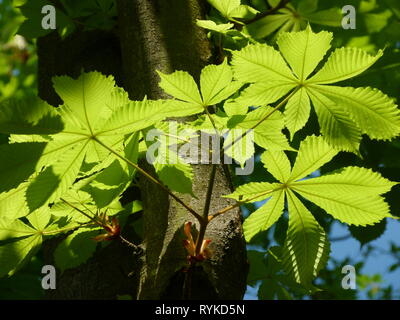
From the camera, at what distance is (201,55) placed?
1.17 meters

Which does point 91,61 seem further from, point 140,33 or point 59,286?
point 59,286

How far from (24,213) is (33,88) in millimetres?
1853

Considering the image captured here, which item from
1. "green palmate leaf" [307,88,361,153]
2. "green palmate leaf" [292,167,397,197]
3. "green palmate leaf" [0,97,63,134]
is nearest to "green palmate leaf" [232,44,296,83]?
"green palmate leaf" [307,88,361,153]

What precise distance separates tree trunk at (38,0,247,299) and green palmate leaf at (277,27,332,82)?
29 centimetres

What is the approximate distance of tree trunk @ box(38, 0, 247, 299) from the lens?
89 centimetres

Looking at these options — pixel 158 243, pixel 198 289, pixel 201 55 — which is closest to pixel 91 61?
pixel 201 55

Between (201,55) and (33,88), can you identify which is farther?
(33,88)

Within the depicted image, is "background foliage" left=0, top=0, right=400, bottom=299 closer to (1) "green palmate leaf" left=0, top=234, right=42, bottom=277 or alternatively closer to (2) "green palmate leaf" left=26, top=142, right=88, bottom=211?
(1) "green palmate leaf" left=0, top=234, right=42, bottom=277

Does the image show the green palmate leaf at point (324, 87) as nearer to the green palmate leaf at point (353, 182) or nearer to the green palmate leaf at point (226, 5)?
the green palmate leaf at point (353, 182)

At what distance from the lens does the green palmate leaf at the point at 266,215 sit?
36.2 inches

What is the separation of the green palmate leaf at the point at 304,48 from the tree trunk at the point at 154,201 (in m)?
0.29

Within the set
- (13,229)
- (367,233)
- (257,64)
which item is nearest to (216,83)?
(257,64)

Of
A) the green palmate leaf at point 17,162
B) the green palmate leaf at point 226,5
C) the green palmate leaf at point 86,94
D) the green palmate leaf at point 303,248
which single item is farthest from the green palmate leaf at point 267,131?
the green palmate leaf at point 226,5
